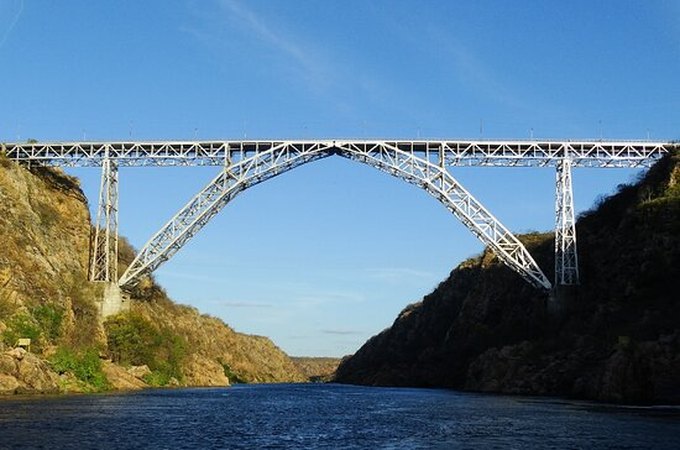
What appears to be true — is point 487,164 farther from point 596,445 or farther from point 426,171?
point 596,445

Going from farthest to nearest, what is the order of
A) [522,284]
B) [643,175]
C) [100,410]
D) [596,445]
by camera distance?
[522,284] → [643,175] → [100,410] → [596,445]

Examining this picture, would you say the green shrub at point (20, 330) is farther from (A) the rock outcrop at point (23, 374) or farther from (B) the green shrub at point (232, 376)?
(B) the green shrub at point (232, 376)

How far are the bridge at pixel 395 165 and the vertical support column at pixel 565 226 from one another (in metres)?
0.09

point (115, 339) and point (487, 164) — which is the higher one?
point (487, 164)

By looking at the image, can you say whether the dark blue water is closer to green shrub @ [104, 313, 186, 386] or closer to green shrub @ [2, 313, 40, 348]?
green shrub @ [2, 313, 40, 348]

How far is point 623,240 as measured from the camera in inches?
2830

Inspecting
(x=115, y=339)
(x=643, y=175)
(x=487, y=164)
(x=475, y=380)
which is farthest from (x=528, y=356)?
(x=115, y=339)

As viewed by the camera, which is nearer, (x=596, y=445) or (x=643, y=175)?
(x=596, y=445)

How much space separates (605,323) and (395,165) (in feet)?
72.0

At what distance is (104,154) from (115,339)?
1712cm

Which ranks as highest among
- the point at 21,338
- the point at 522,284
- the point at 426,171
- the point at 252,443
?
the point at 426,171

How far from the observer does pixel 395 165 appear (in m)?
68.2

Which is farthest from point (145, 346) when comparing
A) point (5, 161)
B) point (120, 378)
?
point (5, 161)

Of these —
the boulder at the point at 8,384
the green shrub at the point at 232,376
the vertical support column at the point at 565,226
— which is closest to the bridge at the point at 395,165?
the vertical support column at the point at 565,226
